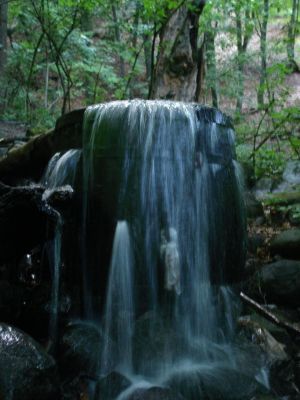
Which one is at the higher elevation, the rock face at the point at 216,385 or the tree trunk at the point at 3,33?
the tree trunk at the point at 3,33

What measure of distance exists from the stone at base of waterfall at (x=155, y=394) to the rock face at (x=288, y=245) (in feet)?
12.6

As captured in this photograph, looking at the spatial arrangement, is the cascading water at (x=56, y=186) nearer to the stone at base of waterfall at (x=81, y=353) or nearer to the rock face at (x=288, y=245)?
the stone at base of waterfall at (x=81, y=353)

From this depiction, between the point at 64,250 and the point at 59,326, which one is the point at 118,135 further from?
the point at 59,326

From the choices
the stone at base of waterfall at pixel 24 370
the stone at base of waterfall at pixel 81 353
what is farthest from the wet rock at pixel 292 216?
the stone at base of waterfall at pixel 24 370

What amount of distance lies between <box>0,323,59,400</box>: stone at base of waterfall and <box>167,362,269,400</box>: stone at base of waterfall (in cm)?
130

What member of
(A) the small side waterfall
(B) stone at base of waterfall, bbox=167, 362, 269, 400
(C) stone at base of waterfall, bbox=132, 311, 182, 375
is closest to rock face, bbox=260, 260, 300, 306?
(B) stone at base of waterfall, bbox=167, 362, 269, 400

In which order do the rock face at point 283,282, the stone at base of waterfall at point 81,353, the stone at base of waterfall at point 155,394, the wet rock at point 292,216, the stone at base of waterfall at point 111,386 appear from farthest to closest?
the wet rock at point 292,216 → the rock face at point 283,282 → the stone at base of waterfall at point 81,353 → the stone at base of waterfall at point 111,386 → the stone at base of waterfall at point 155,394

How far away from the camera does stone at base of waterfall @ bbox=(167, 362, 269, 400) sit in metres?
4.38

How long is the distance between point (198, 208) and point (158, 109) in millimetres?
1331

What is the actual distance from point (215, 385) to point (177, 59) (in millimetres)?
6820

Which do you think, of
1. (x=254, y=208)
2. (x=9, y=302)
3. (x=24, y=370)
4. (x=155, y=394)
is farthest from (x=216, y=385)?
(x=254, y=208)

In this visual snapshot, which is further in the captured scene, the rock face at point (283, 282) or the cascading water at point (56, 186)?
the rock face at point (283, 282)

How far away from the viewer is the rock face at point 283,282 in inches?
255

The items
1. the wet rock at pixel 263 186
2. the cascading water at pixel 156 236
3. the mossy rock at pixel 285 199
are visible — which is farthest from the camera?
the wet rock at pixel 263 186
